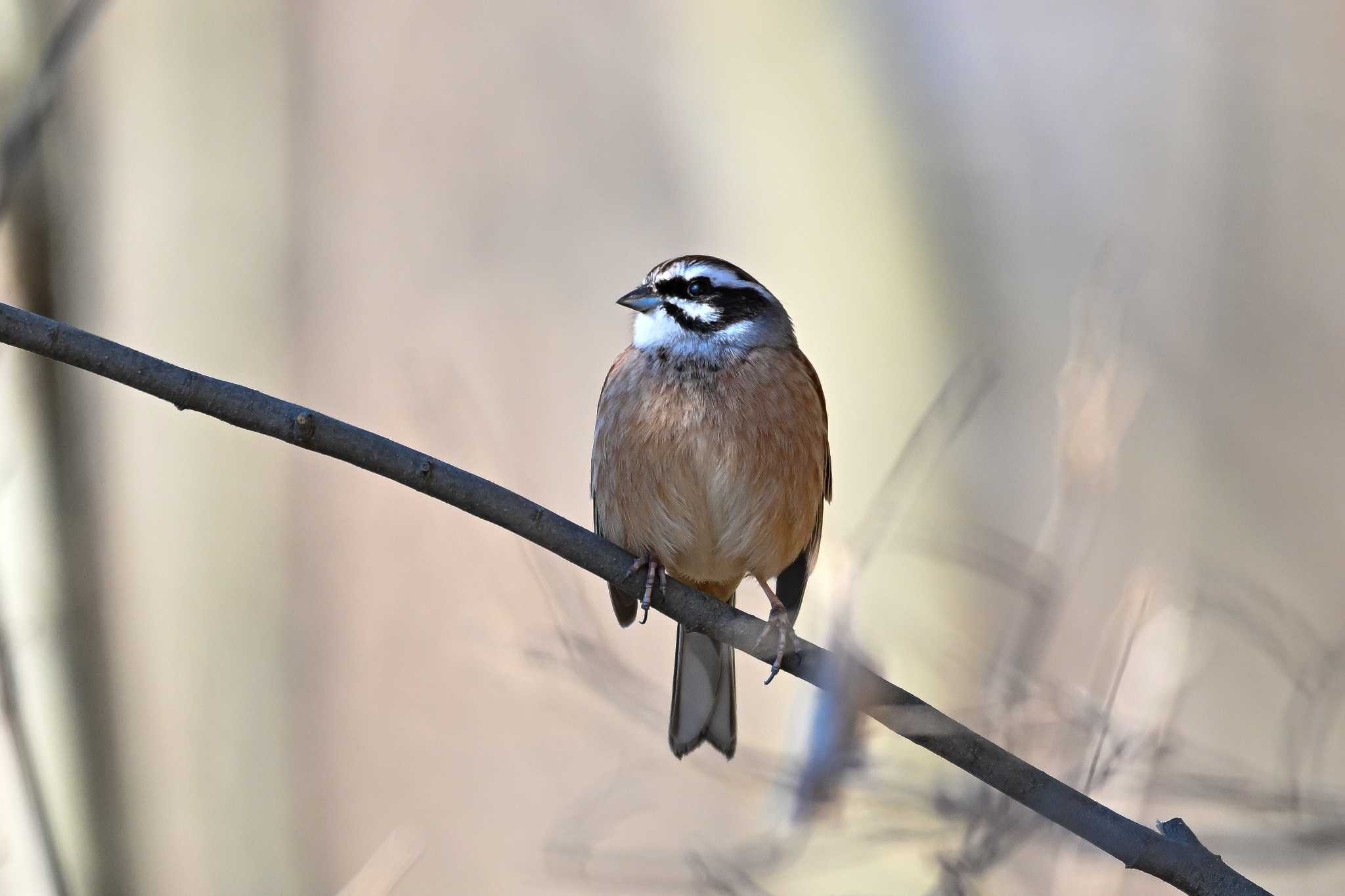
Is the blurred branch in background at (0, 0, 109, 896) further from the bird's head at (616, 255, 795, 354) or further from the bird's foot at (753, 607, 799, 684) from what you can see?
the bird's foot at (753, 607, 799, 684)

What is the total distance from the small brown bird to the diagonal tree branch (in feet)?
4.07

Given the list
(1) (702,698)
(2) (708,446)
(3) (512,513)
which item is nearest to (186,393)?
(3) (512,513)

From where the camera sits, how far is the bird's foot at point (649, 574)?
3253mm

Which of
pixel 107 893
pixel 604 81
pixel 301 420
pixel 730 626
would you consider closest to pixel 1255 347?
pixel 604 81

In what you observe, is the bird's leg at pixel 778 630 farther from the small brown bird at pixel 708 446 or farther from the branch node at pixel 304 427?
the branch node at pixel 304 427

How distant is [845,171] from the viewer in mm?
5945

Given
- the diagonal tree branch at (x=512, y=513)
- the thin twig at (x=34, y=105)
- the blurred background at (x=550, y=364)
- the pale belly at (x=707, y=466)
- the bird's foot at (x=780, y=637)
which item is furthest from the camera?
the blurred background at (x=550, y=364)

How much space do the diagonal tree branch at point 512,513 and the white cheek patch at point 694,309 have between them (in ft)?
5.30

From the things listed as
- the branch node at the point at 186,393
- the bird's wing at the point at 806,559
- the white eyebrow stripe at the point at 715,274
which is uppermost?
the white eyebrow stripe at the point at 715,274

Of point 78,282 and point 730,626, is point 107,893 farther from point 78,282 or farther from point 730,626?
A: point 730,626

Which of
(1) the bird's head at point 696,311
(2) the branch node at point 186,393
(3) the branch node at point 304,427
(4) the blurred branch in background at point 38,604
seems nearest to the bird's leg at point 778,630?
(1) the bird's head at point 696,311

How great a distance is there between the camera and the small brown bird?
4.02 metres

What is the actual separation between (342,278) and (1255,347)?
15.1ft

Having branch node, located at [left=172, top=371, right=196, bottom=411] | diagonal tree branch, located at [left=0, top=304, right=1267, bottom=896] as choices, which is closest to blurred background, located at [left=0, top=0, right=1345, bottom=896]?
diagonal tree branch, located at [left=0, top=304, right=1267, bottom=896]
